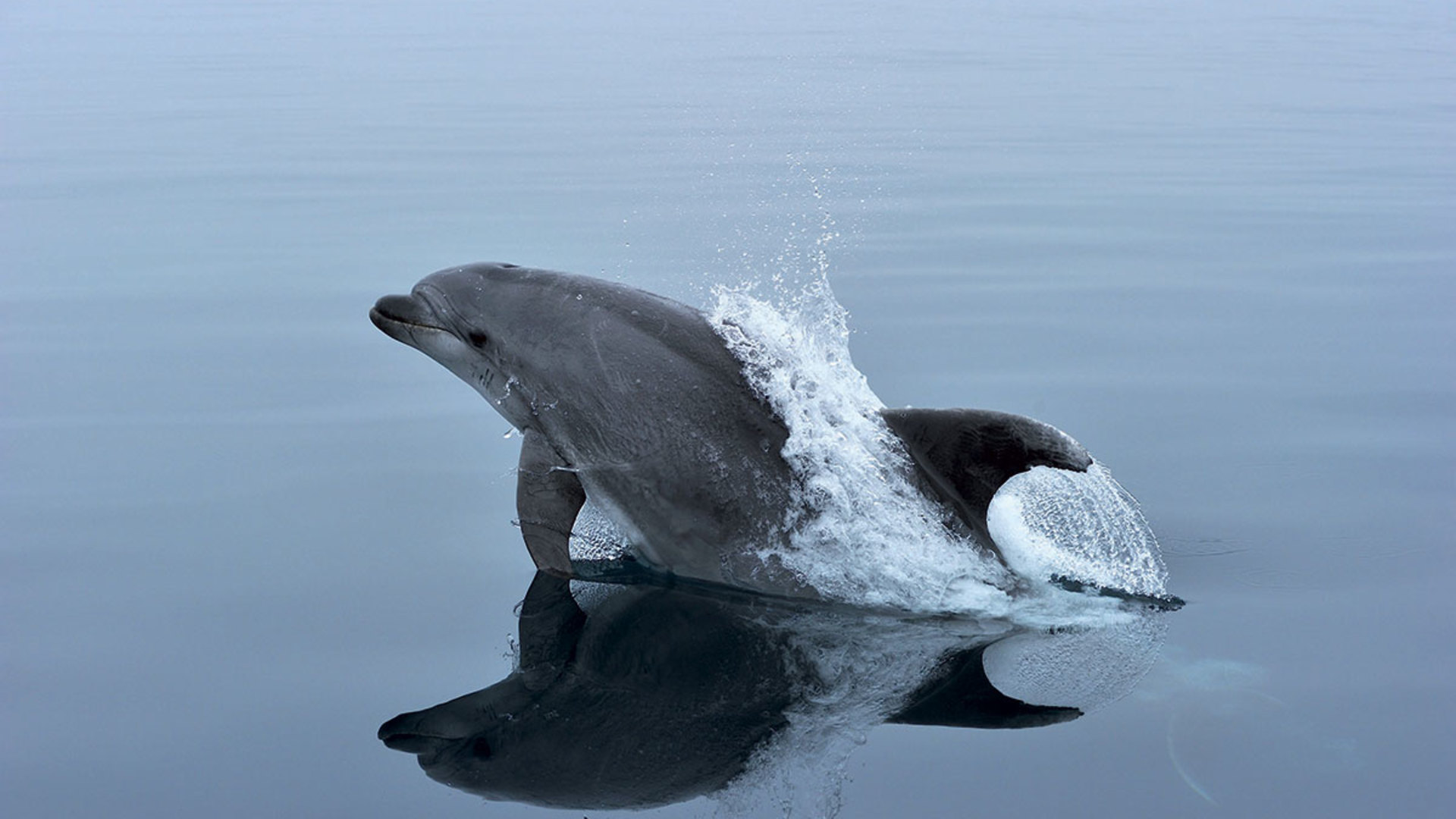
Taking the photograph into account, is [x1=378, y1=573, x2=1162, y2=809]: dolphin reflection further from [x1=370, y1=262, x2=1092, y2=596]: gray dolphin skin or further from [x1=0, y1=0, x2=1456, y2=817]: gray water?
[x1=370, y1=262, x2=1092, y2=596]: gray dolphin skin

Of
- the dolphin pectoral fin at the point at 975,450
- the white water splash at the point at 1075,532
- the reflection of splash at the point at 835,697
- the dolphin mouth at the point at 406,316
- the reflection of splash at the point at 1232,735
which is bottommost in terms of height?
the reflection of splash at the point at 1232,735

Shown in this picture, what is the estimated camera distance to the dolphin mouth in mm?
10117

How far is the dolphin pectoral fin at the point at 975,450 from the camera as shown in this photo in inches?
333

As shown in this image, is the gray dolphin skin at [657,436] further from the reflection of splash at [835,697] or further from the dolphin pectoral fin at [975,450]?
the reflection of splash at [835,697]

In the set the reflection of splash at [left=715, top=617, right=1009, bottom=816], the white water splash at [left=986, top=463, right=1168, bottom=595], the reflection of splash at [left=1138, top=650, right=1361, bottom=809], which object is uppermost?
the white water splash at [left=986, top=463, right=1168, bottom=595]

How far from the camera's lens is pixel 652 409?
9.20 metres

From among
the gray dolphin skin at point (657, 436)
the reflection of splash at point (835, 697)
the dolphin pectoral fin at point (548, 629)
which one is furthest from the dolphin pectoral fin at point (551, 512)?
the reflection of splash at point (835, 697)

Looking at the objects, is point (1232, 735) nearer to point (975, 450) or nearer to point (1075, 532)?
point (975, 450)

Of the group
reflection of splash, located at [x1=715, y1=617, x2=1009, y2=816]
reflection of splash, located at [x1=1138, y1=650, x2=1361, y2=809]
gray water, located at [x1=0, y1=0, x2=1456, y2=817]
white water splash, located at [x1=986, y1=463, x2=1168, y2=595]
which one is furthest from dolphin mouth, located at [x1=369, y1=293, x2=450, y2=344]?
reflection of splash, located at [x1=1138, y1=650, x2=1361, y2=809]

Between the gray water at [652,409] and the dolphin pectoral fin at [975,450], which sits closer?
the gray water at [652,409]

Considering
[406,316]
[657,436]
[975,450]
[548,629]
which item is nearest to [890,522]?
[975,450]

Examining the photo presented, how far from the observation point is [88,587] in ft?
30.1

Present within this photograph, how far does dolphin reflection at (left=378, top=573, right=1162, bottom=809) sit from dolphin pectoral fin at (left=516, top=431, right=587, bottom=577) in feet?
1.66

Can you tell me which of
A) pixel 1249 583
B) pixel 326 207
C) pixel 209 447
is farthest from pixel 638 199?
pixel 1249 583
